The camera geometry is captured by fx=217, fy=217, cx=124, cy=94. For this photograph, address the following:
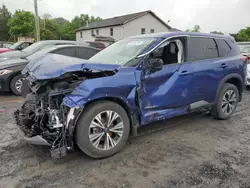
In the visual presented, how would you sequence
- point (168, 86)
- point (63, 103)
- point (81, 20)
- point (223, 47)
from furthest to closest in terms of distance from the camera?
point (81, 20)
point (223, 47)
point (168, 86)
point (63, 103)

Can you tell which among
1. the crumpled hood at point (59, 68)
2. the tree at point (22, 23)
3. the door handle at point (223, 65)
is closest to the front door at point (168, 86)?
the crumpled hood at point (59, 68)

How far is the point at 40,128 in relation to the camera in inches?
117

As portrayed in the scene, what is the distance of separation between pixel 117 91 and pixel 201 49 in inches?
82.5

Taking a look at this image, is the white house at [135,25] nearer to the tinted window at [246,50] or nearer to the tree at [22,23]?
the tree at [22,23]

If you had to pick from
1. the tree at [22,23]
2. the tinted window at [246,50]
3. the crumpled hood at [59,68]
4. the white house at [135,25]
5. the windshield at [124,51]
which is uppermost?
the tree at [22,23]

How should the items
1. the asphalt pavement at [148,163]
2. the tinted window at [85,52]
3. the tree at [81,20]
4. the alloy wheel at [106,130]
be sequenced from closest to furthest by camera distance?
the asphalt pavement at [148,163] → the alloy wheel at [106,130] → the tinted window at [85,52] → the tree at [81,20]

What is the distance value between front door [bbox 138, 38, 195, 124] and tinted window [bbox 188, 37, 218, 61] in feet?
0.57

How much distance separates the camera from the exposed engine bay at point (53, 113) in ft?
9.11

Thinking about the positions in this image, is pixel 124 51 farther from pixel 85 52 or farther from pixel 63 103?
pixel 85 52

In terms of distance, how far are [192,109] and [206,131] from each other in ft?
1.75

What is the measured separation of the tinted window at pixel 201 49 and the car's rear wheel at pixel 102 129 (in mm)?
1804

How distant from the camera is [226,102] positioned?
466 centimetres

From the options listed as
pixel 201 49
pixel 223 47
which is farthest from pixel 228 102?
pixel 201 49

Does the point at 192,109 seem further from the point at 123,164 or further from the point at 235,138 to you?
the point at 123,164
